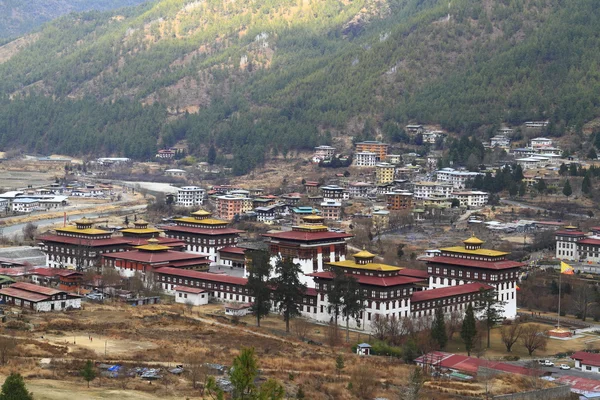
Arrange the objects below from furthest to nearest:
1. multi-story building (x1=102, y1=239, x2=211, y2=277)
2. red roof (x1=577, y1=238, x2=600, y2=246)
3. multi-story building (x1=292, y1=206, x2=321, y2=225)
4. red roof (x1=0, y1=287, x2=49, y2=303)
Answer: multi-story building (x1=292, y1=206, x2=321, y2=225) < red roof (x1=577, y1=238, x2=600, y2=246) < multi-story building (x1=102, y1=239, x2=211, y2=277) < red roof (x1=0, y1=287, x2=49, y2=303)

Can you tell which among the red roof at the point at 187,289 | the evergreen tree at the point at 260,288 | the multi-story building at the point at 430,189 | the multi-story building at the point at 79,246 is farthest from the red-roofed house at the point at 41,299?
the multi-story building at the point at 430,189

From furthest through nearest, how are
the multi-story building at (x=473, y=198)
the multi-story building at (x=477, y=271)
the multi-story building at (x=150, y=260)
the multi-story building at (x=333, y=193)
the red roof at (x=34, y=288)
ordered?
the multi-story building at (x=333, y=193), the multi-story building at (x=473, y=198), the multi-story building at (x=150, y=260), the multi-story building at (x=477, y=271), the red roof at (x=34, y=288)

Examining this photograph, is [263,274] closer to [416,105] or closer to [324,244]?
[324,244]

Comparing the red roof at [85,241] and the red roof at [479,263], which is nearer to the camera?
the red roof at [479,263]

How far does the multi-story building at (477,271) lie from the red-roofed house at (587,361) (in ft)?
56.7

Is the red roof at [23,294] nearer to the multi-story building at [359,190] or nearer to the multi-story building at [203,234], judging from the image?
the multi-story building at [203,234]

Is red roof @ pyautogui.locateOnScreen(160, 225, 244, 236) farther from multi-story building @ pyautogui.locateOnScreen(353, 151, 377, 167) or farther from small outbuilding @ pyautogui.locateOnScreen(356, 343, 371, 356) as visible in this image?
multi-story building @ pyautogui.locateOnScreen(353, 151, 377, 167)

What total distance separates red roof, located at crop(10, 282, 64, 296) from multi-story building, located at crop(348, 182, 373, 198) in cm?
6889

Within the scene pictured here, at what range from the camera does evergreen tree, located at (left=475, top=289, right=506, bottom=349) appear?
76125 millimetres

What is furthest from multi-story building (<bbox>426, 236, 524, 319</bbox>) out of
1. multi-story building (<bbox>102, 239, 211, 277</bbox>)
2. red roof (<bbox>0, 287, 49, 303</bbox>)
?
red roof (<bbox>0, 287, 49, 303</bbox>)

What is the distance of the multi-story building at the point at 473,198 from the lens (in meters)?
134

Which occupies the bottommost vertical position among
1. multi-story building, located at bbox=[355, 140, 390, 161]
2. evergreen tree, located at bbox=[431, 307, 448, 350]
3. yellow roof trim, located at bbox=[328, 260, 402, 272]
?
evergreen tree, located at bbox=[431, 307, 448, 350]

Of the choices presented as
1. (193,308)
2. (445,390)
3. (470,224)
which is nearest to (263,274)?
(193,308)

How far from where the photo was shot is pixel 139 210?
492 feet
